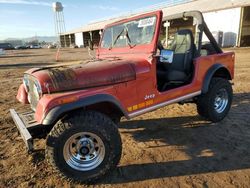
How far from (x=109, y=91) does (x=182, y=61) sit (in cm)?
193

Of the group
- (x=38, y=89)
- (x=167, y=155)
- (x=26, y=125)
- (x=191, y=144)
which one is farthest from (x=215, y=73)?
(x=26, y=125)

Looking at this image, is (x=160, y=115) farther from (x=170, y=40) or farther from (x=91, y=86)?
(x=91, y=86)

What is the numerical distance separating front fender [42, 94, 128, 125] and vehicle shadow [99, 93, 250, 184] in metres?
0.96

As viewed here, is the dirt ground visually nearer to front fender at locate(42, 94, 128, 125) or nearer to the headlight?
front fender at locate(42, 94, 128, 125)

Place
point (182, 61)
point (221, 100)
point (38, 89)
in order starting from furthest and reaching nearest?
point (221, 100)
point (182, 61)
point (38, 89)

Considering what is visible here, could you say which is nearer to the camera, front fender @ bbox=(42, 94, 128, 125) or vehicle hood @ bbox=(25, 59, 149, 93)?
front fender @ bbox=(42, 94, 128, 125)

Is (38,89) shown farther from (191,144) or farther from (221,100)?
(221,100)


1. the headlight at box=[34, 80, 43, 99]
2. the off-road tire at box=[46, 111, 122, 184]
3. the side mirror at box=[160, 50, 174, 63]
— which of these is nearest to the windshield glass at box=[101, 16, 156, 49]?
the side mirror at box=[160, 50, 174, 63]

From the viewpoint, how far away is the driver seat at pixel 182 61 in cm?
433

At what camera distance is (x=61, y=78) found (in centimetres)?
299

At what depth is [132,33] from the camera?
13.4ft

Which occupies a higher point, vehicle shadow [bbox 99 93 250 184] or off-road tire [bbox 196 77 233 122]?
off-road tire [bbox 196 77 233 122]

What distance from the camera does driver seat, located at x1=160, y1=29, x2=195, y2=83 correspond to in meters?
4.33

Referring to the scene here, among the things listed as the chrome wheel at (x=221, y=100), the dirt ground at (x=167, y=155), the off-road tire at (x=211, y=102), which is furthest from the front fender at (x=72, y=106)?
the chrome wheel at (x=221, y=100)
